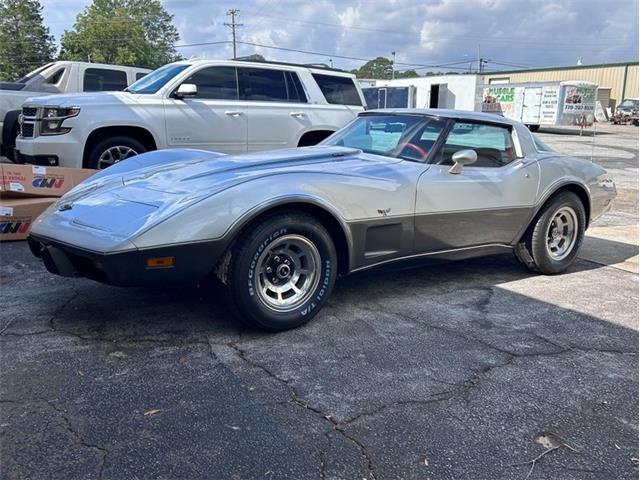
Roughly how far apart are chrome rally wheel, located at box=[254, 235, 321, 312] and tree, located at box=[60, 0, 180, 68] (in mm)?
65079

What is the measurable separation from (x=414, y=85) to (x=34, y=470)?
1478 inches

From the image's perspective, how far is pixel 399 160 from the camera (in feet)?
14.5

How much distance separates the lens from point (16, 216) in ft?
19.2

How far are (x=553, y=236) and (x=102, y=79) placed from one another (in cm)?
905

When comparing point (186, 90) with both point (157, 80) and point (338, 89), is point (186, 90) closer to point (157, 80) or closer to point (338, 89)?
point (157, 80)

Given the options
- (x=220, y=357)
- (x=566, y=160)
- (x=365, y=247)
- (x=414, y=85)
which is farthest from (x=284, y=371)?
(x=414, y=85)

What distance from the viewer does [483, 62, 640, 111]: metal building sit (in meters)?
50.3

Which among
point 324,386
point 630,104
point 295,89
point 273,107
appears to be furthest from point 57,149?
point 630,104

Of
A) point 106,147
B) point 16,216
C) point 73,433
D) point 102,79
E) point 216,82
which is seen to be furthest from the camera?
point 102,79

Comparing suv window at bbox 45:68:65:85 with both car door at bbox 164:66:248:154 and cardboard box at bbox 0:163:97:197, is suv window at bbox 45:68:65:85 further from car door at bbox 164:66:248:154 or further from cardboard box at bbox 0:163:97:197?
cardboard box at bbox 0:163:97:197

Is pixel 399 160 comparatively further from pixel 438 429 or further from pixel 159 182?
pixel 438 429

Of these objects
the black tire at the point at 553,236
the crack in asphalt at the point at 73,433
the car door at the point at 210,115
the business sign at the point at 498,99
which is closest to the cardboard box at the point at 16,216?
the car door at the point at 210,115

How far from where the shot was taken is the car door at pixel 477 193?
4.34 metres

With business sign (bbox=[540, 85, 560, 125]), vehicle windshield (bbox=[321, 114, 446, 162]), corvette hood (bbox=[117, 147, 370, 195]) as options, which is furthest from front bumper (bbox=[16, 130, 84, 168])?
business sign (bbox=[540, 85, 560, 125])
